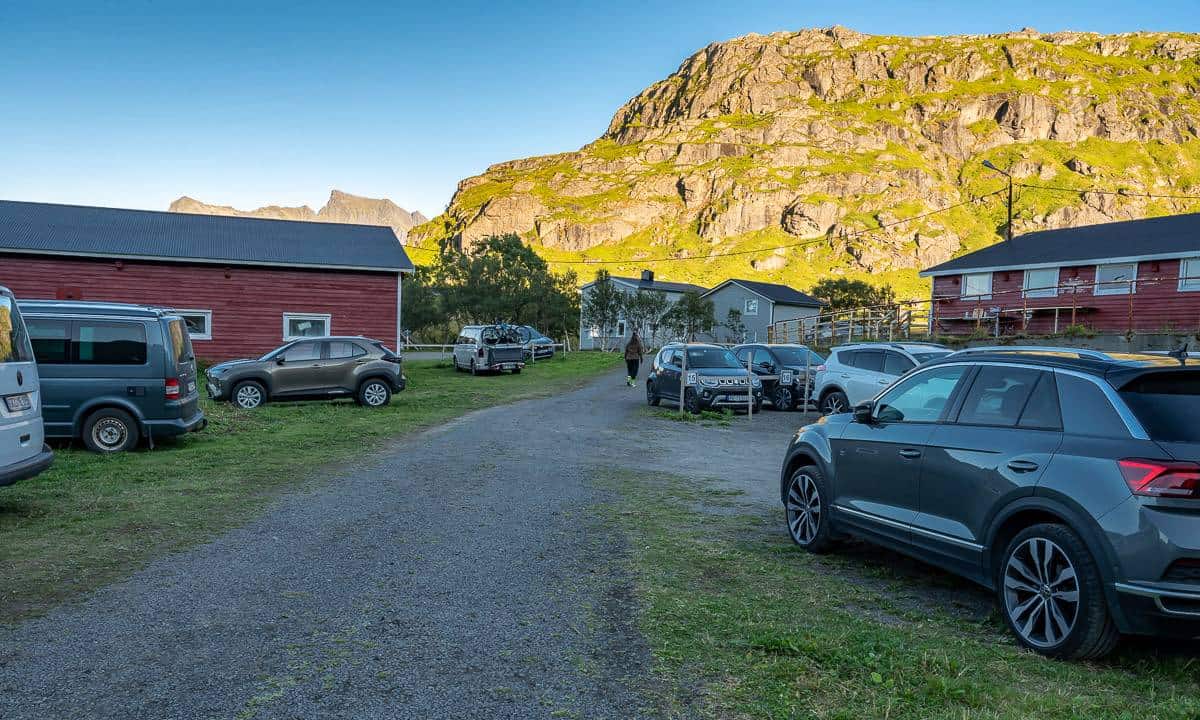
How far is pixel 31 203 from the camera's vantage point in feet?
97.0

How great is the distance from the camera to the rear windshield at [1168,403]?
3996 mm

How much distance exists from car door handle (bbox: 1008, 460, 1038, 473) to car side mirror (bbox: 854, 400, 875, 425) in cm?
147

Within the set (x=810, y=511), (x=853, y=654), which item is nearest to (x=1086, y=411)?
(x=853, y=654)

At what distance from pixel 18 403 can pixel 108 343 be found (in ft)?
15.5

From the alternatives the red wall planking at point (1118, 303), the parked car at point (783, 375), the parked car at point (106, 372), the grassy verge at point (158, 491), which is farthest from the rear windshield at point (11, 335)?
the red wall planking at point (1118, 303)

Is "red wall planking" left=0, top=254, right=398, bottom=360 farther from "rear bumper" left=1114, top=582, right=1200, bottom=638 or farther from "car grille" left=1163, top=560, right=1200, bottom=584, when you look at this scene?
"car grille" left=1163, top=560, right=1200, bottom=584

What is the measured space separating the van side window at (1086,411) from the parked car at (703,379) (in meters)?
13.9

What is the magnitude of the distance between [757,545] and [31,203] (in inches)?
1273

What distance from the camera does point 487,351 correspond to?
30.4 meters

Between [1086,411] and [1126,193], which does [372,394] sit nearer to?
[1086,411]

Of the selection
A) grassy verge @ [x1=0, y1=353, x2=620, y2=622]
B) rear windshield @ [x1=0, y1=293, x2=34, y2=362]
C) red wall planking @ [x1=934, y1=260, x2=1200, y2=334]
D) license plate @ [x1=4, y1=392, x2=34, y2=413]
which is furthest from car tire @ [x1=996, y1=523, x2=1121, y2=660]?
red wall planking @ [x1=934, y1=260, x2=1200, y2=334]

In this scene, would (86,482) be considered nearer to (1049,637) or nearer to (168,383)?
(168,383)

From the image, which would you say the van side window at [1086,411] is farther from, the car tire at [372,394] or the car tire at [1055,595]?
the car tire at [372,394]

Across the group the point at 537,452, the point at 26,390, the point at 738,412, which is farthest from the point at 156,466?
the point at 738,412
